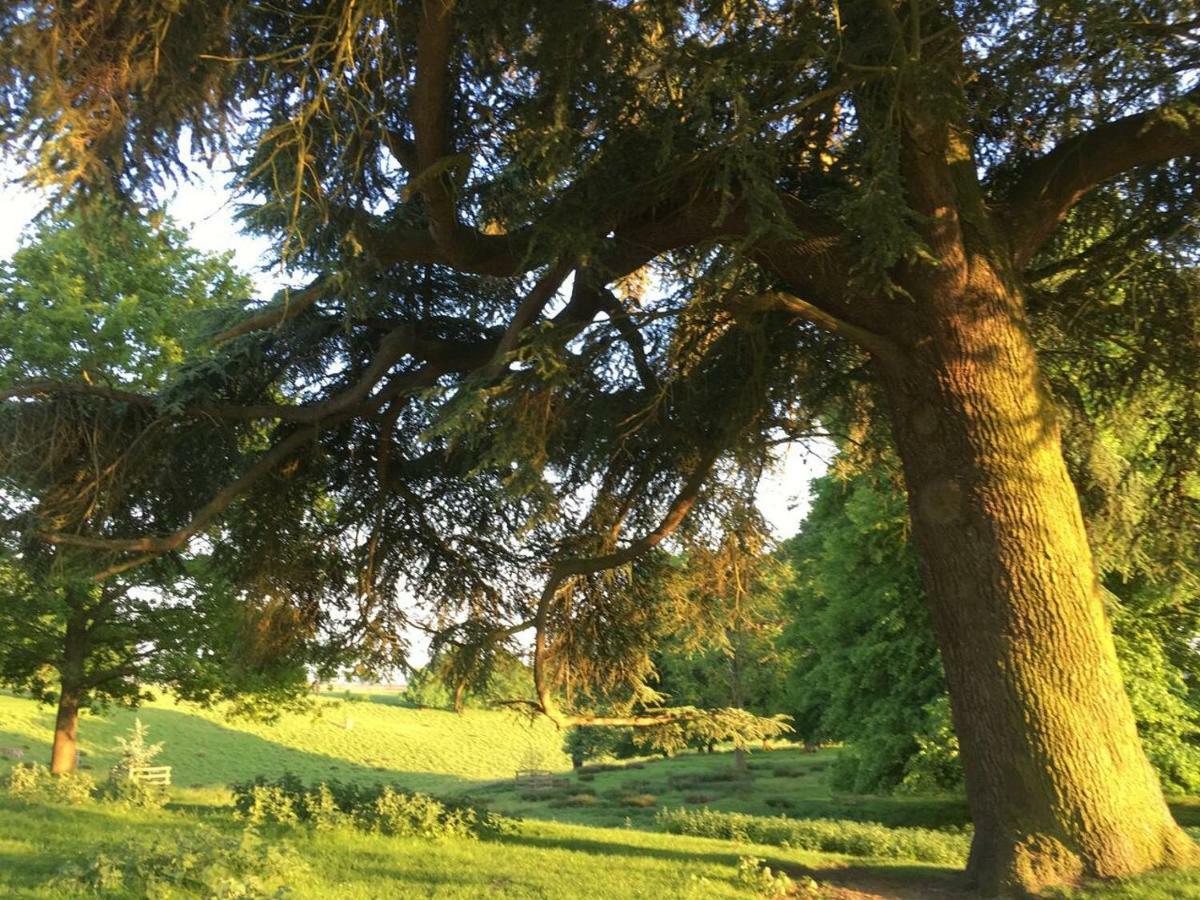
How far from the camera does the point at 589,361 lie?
7.70 m

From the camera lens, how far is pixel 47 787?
10.7 meters

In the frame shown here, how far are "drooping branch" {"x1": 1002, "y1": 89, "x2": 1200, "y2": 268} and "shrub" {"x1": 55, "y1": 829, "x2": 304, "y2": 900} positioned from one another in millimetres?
6831

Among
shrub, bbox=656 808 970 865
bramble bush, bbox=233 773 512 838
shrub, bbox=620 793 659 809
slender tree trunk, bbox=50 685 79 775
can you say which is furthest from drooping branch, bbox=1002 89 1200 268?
shrub, bbox=620 793 659 809

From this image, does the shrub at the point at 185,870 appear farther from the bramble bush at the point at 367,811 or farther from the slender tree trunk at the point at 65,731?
the slender tree trunk at the point at 65,731

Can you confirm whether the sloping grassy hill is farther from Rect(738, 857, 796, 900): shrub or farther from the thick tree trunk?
the thick tree trunk

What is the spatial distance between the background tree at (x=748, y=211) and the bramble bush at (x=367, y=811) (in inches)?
86.1

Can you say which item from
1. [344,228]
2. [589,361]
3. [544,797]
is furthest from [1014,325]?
[544,797]

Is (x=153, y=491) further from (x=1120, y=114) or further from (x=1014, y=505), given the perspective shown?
(x=1120, y=114)

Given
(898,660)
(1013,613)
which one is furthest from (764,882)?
(898,660)

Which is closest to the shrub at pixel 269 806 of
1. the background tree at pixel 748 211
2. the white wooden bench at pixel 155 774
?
the background tree at pixel 748 211

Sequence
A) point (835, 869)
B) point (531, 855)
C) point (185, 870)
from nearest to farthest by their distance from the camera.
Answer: point (185, 870), point (835, 869), point (531, 855)

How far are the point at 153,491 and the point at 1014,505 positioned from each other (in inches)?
278

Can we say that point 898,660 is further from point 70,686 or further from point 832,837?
point 70,686

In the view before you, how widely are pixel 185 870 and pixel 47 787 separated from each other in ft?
20.9
